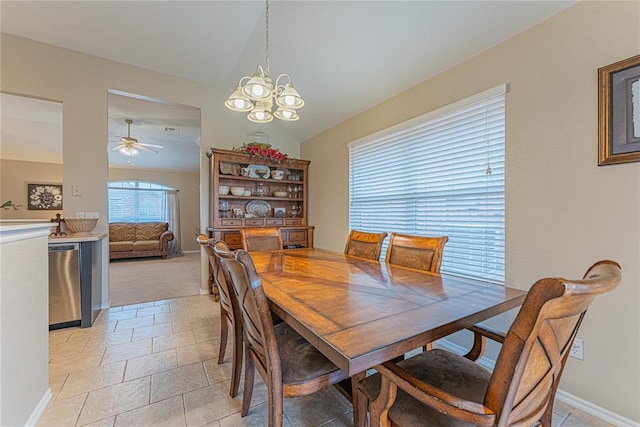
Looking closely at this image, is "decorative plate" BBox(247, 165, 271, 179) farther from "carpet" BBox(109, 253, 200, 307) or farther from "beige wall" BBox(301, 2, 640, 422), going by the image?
"beige wall" BBox(301, 2, 640, 422)

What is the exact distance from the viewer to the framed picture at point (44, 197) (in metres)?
6.19

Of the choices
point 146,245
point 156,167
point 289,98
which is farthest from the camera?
point 156,167

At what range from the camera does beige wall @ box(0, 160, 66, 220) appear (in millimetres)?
6004

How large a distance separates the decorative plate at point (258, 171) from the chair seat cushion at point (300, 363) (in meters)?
3.00

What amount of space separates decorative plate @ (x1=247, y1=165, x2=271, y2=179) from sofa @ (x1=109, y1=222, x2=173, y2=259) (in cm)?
416

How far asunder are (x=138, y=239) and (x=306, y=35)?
6748mm

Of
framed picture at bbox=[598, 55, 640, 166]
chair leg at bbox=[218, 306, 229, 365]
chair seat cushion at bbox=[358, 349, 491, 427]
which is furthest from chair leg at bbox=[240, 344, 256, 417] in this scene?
framed picture at bbox=[598, 55, 640, 166]

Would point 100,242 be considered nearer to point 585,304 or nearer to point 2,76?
point 2,76

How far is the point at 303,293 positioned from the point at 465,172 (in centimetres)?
177

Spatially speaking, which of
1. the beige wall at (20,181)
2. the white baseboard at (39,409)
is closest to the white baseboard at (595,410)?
the white baseboard at (39,409)

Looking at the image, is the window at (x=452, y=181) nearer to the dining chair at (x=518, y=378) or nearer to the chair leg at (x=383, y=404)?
the dining chair at (x=518, y=378)

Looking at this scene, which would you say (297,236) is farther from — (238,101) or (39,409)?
(39,409)

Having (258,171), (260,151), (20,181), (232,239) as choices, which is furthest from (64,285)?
(20,181)

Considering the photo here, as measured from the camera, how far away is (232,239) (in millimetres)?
3629
